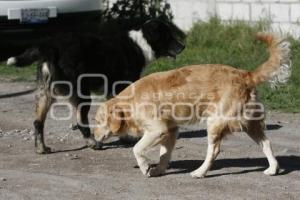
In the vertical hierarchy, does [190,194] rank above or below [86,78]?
below

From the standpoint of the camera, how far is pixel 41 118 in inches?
312

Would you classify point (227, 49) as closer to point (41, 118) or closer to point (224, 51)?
point (224, 51)

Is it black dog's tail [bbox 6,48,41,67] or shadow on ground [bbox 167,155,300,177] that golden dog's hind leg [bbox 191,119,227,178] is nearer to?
shadow on ground [bbox 167,155,300,177]

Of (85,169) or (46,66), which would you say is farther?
(46,66)

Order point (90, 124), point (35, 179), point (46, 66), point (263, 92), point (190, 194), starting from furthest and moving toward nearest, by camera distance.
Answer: point (263, 92) < point (90, 124) < point (46, 66) < point (35, 179) < point (190, 194)

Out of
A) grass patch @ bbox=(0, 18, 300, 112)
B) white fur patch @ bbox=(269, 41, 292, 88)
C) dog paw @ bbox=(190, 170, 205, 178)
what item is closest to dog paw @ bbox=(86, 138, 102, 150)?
dog paw @ bbox=(190, 170, 205, 178)

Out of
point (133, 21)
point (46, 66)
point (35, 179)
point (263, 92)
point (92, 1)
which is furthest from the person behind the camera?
point (133, 21)

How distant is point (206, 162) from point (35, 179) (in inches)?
56.7

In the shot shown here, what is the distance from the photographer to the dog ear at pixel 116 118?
23.0 ft

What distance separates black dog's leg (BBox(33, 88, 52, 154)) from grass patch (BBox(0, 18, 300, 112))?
11.2 feet

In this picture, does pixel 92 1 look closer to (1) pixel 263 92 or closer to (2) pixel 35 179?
(1) pixel 263 92

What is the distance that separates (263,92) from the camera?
1029cm

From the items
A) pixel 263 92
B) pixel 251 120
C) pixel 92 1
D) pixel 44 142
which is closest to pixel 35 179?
pixel 44 142

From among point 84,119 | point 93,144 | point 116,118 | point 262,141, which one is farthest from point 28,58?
point 262,141
